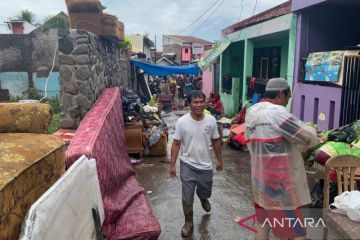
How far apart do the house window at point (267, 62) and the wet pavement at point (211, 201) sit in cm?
519

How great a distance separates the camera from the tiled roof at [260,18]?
910cm

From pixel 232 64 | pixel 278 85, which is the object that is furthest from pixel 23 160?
pixel 232 64

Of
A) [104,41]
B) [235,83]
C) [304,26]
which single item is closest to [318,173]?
[304,26]

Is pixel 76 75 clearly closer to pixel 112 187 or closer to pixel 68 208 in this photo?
pixel 112 187

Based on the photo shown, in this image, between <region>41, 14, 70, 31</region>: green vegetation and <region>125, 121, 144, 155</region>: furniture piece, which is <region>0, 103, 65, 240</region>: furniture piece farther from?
<region>41, 14, 70, 31</region>: green vegetation

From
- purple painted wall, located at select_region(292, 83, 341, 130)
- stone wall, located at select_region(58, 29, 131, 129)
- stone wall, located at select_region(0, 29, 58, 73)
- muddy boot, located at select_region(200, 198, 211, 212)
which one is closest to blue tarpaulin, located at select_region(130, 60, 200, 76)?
stone wall, located at select_region(0, 29, 58, 73)

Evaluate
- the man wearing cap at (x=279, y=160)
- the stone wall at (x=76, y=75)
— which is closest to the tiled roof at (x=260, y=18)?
the stone wall at (x=76, y=75)

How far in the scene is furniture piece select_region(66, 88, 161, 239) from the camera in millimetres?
3297

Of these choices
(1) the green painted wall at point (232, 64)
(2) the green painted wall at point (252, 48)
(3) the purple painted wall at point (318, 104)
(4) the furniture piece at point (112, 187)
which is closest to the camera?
(4) the furniture piece at point (112, 187)

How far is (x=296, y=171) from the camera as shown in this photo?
290 cm

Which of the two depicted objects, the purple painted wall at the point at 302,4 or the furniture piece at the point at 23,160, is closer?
the furniture piece at the point at 23,160

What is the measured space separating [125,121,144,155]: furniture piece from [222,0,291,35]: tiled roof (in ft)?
15.0

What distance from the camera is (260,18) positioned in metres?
10.2

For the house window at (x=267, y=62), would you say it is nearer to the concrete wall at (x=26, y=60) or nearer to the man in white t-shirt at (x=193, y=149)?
the concrete wall at (x=26, y=60)
